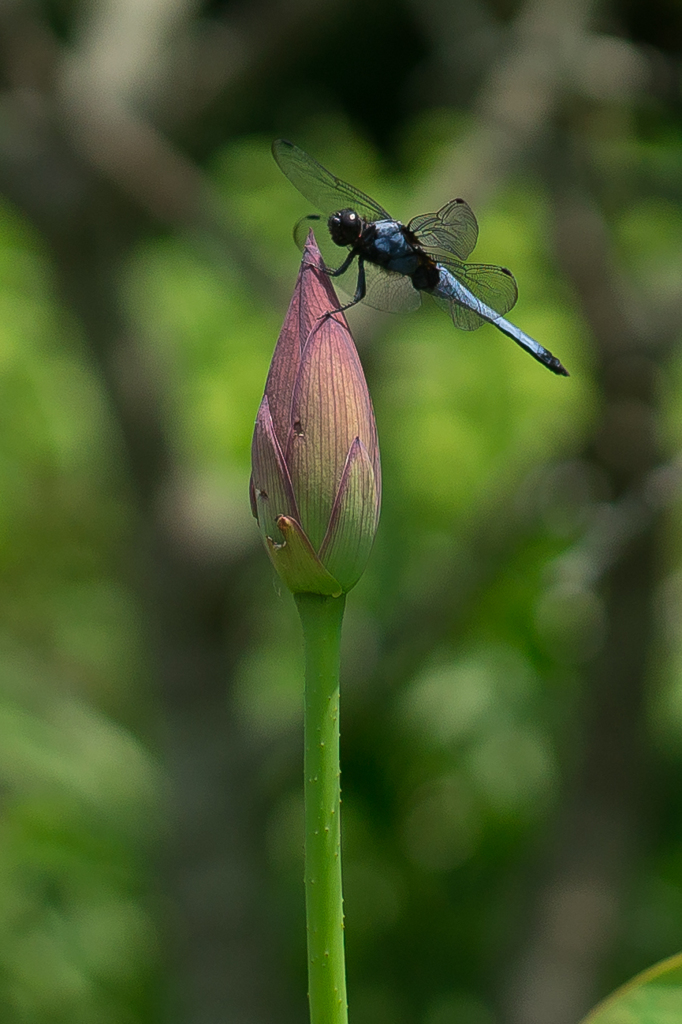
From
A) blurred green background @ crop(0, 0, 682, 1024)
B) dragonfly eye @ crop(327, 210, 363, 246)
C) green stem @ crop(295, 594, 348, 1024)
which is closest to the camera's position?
Answer: green stem @ crop(295, 594, 348, 1024)

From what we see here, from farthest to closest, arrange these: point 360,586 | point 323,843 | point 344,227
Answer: point 360,586 < point 344,227 < point 323,843

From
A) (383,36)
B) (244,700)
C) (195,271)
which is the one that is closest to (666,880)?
(244,700)

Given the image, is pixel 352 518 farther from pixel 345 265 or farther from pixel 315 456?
pixel 345 265

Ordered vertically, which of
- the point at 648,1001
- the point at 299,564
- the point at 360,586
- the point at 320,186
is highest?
the point at 320,186

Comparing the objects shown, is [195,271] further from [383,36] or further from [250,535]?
[250,535]

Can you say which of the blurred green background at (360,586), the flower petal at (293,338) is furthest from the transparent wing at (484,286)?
the blurred green background at (360,586)

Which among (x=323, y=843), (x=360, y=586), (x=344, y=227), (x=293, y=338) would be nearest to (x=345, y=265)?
(x=344, y=227)

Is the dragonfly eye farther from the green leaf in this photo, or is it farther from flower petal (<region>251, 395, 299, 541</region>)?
the green leaf

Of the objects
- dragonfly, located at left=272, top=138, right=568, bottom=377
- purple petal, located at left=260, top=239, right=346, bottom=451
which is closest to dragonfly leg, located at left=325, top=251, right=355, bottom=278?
dragonfly, located at left=272, top=138, right=568, bottom=377
